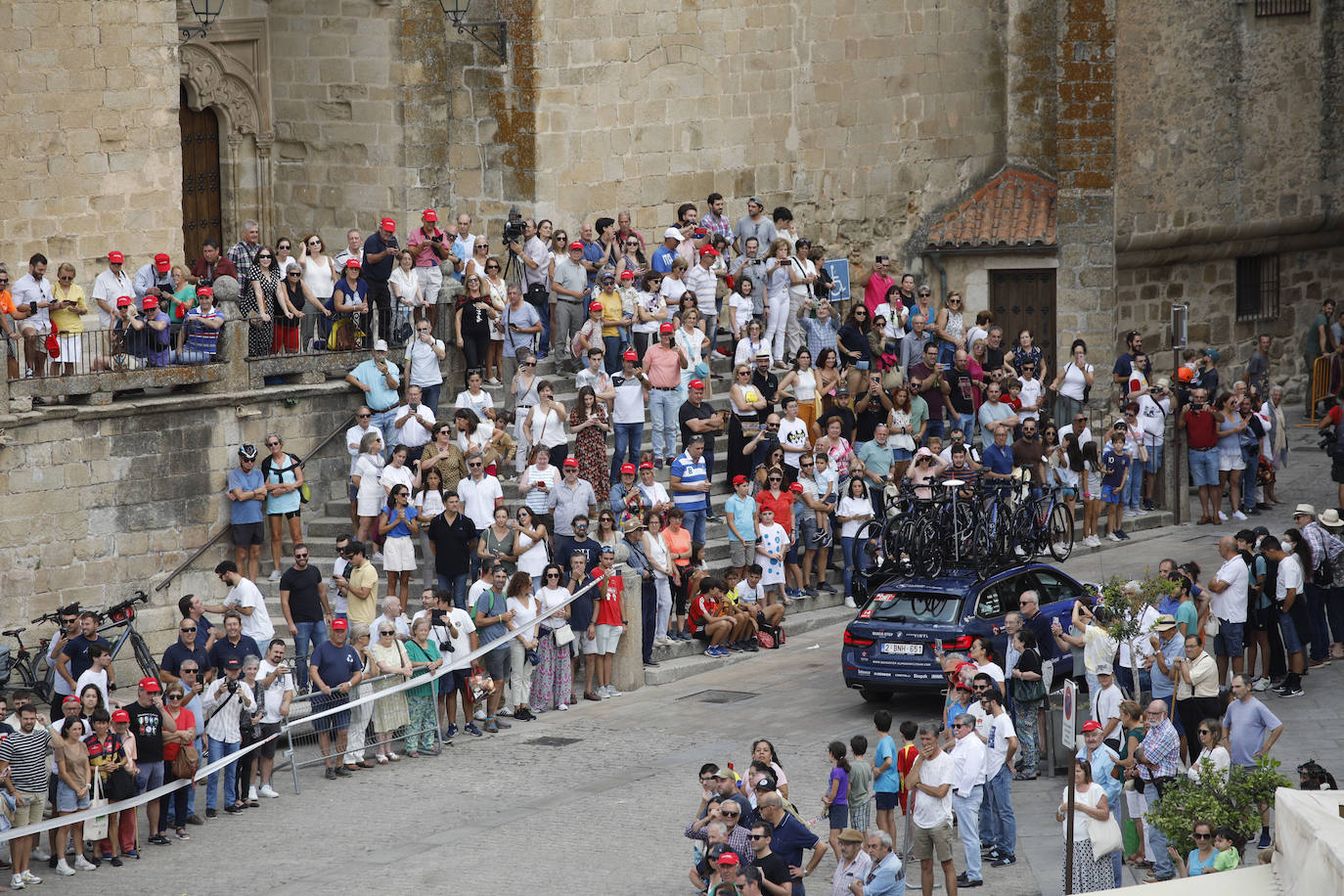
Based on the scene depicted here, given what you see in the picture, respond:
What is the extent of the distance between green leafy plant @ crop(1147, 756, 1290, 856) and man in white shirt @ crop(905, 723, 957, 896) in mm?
1870

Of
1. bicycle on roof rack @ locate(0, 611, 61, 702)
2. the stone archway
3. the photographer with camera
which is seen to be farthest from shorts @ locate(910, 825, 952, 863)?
the stone archway

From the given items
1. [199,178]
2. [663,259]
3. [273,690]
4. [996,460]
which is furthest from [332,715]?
[199,178]

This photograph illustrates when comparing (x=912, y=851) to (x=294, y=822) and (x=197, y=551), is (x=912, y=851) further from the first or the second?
(x=197, y=551)

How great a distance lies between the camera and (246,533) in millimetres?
22234

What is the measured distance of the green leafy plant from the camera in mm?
13508

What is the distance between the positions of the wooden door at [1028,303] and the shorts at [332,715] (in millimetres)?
14757

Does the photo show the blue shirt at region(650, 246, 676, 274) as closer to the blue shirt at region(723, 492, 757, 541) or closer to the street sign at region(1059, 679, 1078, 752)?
the blue shirt at region(723, 492, 757, 541)

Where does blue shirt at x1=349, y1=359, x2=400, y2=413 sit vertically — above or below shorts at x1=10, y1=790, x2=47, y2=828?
above

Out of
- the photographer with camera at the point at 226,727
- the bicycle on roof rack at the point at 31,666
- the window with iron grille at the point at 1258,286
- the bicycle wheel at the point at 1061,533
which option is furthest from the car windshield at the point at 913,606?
the window with iron grille at the point at 1258,286

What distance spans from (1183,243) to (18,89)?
1710cm

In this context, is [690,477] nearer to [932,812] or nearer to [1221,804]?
[932,812]

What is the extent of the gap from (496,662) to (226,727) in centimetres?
307

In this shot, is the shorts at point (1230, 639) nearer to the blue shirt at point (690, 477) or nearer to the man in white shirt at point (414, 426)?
the blue shirt at point (690, 477)

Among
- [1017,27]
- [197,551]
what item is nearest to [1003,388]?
[1017,27]
